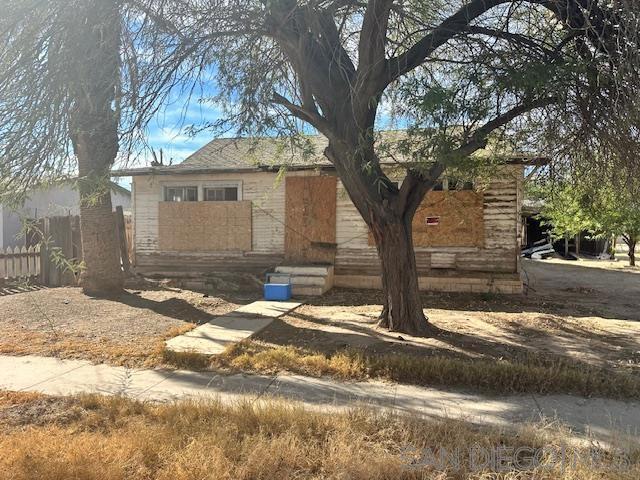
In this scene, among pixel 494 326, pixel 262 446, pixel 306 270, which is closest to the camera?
pixel 262 446

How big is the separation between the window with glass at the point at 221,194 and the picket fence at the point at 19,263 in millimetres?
4609

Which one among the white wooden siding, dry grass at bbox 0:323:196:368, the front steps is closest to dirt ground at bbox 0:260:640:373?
dry grass at bbox 0:323:196:368

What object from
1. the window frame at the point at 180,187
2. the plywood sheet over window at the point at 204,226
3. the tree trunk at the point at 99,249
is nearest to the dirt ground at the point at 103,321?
the tree trunk at the point at 99,249

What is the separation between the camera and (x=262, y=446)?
3.58 meters

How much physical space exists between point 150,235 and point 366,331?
907 cm

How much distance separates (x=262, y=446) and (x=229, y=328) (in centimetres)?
468

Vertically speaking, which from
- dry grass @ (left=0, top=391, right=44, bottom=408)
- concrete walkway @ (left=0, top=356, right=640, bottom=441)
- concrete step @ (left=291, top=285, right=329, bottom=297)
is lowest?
concrete walkway @ (left=0, top=356, right=640, bottom=441)

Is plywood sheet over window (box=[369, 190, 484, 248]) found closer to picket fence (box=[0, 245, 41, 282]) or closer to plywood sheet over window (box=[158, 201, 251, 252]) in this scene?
plywood sheet over window (box=[158, 201, 251, 252])

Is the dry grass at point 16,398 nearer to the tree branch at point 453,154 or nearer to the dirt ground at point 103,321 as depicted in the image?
the dirt ground at point 103,321

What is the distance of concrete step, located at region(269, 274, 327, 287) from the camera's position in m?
12.3

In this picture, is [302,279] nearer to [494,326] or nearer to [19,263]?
[494,326]

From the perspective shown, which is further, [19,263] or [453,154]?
[19,263]

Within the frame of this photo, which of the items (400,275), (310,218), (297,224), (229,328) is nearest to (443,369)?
(400,275)

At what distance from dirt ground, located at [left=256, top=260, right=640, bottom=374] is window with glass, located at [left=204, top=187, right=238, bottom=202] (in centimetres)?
418
